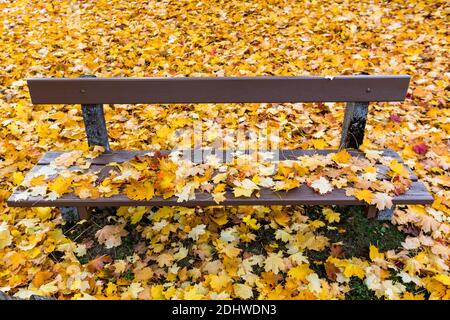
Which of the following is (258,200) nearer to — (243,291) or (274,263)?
(274,263)

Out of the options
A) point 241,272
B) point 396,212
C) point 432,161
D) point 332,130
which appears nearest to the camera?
point 241,272

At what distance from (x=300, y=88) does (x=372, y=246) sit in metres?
1.28

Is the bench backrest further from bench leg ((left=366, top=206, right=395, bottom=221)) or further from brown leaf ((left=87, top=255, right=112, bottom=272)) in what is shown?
brown leaf ((left=87, top=255, right=112, bottom=272))

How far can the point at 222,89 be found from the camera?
271 cm

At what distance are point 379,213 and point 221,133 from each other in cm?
186

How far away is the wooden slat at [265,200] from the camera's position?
2617 millimetres

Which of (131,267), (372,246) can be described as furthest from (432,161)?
(131,267)

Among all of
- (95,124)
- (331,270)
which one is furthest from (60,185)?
(331,270)

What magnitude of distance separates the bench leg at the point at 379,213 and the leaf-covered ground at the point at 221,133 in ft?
0.22

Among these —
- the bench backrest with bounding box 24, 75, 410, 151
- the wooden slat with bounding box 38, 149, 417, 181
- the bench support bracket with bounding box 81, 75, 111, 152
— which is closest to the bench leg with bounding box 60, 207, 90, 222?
the wooden slat with bounding box 38, 149, 417, 181

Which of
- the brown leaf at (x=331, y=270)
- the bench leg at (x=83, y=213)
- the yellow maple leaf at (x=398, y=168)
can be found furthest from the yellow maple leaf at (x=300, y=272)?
the bench leg at (x=83, y=213)

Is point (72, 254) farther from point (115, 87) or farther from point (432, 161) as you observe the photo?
point (432, 161)

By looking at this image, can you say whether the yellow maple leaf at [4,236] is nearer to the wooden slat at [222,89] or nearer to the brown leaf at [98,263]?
the brown leaf at [98,263]
